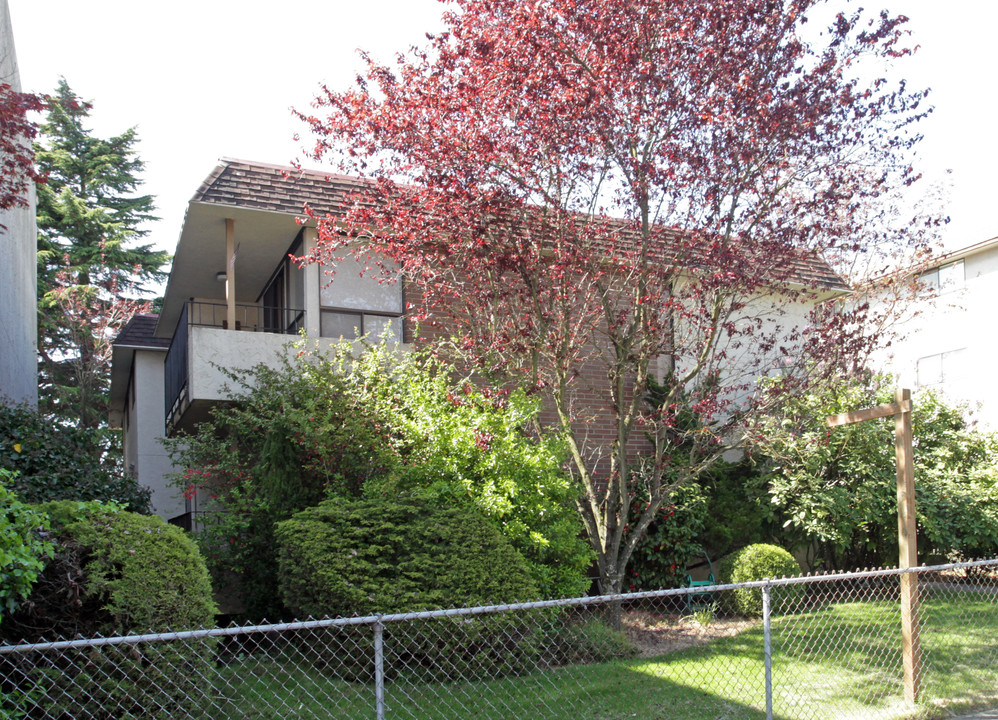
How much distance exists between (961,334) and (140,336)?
710 inches

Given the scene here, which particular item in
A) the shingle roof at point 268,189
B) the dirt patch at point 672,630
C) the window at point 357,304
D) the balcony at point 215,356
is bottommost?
the dirt patch at point 672,630

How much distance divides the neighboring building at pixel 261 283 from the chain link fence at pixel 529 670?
11.1 feet

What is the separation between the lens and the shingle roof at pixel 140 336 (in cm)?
1858

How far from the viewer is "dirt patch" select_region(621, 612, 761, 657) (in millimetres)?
8953

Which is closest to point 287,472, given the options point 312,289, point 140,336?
point 312,289

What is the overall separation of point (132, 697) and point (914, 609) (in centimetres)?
609

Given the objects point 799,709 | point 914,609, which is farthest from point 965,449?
point 799,709

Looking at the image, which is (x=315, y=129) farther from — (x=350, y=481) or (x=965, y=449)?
(x=965, y=449)

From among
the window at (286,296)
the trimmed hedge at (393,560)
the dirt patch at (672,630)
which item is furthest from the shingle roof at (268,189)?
the dirt patch at (672,630)

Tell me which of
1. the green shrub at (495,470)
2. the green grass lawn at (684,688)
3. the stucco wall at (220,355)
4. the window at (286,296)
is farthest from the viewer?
the window at (286,296)

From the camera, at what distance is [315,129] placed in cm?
897

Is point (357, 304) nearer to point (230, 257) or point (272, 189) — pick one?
point (230, 257)

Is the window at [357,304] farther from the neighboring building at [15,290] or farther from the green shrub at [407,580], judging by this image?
the green shrub at [407,580]

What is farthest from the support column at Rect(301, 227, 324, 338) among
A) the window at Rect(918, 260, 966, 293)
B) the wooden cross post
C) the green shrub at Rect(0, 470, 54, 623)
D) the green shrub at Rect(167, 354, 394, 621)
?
the window at Rect(918, 260, 966, 293)
